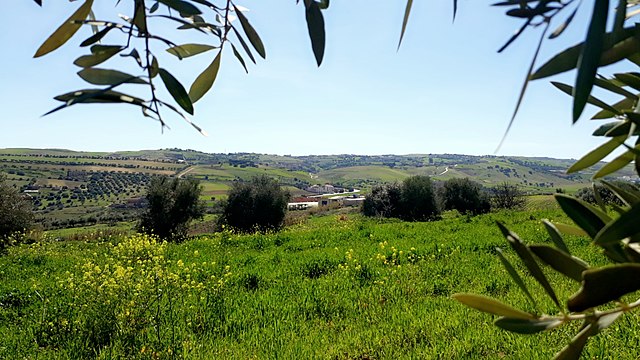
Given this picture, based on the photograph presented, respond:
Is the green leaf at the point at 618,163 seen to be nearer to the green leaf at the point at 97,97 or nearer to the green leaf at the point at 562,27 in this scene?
the green leaf at the point at 562,27

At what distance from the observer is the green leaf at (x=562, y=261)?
1.75 ft

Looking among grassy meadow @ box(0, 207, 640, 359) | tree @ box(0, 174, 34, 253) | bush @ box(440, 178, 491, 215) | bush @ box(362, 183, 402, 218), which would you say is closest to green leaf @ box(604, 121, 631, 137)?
grassy meadow @ box(0, 207, 640, 359)

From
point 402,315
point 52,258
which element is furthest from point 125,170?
point 402,315

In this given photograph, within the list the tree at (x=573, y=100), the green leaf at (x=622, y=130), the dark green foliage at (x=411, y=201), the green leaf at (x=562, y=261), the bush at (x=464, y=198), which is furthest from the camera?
the bush at (x=464, y=198)

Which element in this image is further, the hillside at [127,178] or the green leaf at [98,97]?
the hillside at [127,178]

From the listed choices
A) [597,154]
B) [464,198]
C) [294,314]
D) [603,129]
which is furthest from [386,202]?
[597,154]

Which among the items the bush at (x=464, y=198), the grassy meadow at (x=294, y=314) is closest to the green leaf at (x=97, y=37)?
the grassy meadow at (x=294, y=314)

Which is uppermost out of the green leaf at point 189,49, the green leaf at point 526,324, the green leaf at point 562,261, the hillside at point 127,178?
the green leaf at point 189,49

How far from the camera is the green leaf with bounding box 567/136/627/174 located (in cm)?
70

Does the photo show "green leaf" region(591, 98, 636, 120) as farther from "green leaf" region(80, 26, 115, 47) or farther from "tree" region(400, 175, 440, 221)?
"tree" region(400, 175, 440, 221)

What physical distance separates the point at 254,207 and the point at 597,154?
29.7m

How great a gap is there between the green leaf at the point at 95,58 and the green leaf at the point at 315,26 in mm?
327

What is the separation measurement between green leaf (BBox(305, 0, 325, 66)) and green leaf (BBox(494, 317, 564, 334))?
1.60 feet

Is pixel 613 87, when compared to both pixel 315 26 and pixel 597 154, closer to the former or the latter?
pixel 597 154
